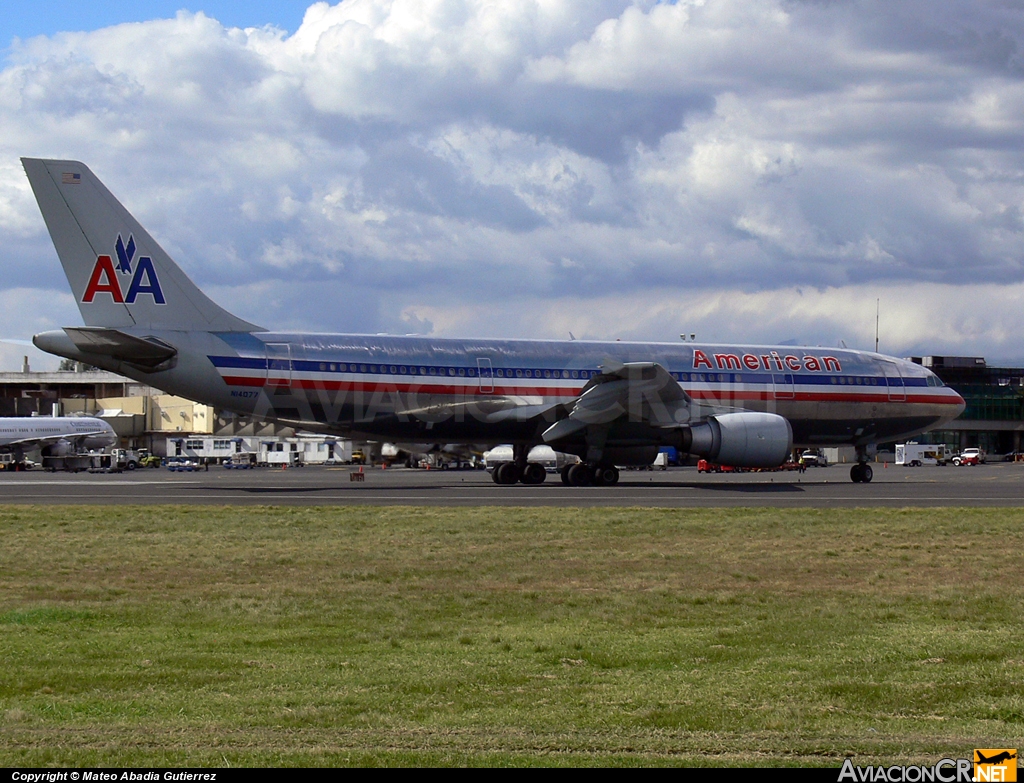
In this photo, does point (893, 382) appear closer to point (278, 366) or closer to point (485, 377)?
point (485, 377)

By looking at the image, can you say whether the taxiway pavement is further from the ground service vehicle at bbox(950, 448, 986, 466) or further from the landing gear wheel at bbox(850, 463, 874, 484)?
the ground service vehicle at bbox(950, 448, 986, 466)

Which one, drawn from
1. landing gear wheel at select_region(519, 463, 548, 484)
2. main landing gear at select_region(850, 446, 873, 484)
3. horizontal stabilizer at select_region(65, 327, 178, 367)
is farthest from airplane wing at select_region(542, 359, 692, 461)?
horizontal stabilizer at select_region(65, 327, 178, 367)

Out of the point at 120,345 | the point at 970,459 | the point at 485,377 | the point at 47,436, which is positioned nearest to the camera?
the point at 120,345

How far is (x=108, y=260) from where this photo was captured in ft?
95.3

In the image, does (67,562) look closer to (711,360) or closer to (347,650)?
(347,650)

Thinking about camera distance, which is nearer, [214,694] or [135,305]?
[214,694]

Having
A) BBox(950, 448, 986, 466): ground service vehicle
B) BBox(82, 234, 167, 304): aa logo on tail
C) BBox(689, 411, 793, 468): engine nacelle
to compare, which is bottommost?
BBox(950, 448, 986, 466): ground service vehicle

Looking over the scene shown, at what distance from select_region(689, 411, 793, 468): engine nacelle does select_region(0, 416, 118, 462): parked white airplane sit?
51.1m

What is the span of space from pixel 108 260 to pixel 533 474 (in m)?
14.6

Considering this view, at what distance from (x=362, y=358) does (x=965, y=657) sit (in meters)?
24.3

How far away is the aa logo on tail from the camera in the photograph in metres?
29.0

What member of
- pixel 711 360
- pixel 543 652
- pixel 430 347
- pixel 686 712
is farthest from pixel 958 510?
pixel 686 712

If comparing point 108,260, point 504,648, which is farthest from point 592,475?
point 504,648

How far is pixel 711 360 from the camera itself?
35969 millimetres
